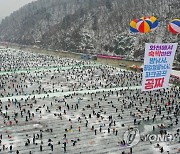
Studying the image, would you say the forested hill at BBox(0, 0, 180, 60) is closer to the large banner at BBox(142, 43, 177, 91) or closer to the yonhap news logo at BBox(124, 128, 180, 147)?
the yonhap news logo at BBox(124, 128, 180, 147)

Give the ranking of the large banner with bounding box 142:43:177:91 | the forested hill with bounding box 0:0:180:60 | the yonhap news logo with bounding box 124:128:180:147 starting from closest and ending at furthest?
the large banner with bounding box 142:43:177:91
the yonhap news logo with bounding box 124:128:180:147
the forested hill with bounding box 0:0:180:60

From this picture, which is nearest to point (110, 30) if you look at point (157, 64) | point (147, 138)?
point (147, 138)

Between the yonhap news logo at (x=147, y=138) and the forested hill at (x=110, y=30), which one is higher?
the forested hill at (x=110, y=30)

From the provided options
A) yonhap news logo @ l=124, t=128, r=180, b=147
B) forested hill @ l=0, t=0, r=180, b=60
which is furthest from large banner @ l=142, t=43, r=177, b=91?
forested hill @ l=0, t=0, r=180, b=60

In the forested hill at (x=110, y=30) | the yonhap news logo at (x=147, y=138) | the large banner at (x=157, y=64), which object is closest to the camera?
the large banner at (x=157, y=64)

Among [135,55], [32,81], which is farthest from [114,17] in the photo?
[32,81]

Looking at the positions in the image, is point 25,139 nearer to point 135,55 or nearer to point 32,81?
point 32,81

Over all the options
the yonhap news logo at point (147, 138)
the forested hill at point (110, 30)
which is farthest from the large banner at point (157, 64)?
the forested hill at point (110, 30)

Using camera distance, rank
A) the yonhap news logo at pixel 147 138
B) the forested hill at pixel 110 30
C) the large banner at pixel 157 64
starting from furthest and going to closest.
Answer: the forested hill at pixel 110 30, the yonhap news logo at pixel 147 138, the large banner at pixel 157 64

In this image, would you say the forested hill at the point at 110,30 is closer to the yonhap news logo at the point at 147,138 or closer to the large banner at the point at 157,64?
the yonhap news logo at the point at 147,138

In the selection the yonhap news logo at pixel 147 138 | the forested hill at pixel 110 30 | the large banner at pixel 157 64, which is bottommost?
the yonhap news logo at pixel 147 138
